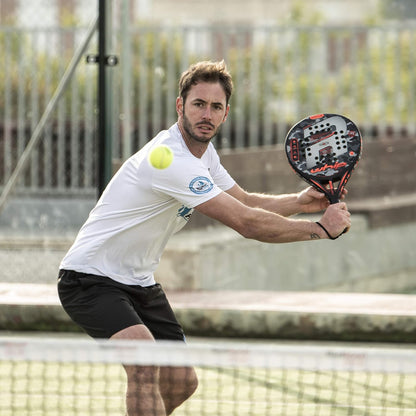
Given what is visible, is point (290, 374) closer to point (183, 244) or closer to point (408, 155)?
point (183, 244)

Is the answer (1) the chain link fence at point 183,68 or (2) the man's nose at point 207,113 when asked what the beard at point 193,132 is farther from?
(1) the chain link fence at point 183,68

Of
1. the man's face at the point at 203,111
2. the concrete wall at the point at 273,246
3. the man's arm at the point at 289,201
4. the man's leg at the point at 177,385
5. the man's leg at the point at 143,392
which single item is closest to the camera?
the man's leg at the point at 143,392

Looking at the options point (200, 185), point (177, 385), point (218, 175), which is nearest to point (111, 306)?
point (177, 385)

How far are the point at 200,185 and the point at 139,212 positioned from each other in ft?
0.93

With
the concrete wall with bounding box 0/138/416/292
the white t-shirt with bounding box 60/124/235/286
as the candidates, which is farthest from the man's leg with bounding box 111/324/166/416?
the concrete wall with bounding box 0/138/416/292

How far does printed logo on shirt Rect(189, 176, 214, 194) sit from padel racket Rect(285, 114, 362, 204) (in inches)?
20.7

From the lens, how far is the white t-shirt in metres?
3.96

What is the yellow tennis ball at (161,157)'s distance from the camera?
399cm

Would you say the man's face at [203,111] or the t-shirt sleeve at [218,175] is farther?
the t-shirt sleeve at [218,175]

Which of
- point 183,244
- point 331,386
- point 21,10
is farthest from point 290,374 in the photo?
point 21,10

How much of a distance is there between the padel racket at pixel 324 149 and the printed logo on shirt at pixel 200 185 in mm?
525

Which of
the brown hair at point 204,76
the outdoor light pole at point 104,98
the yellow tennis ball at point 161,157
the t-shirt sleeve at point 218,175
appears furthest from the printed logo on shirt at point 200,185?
the outdoor light pole at point 104,98

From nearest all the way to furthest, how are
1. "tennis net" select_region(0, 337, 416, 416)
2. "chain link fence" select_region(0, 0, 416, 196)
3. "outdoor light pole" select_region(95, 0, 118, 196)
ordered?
"tennis net" select_region(0, 337, 416, 416) → "outdoor light pole" select_region(95, 0, 118, 196) → "chain link fence" select_region(0, 0, 416, 196)

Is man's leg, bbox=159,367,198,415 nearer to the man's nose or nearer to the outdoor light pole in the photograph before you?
the man's nose
